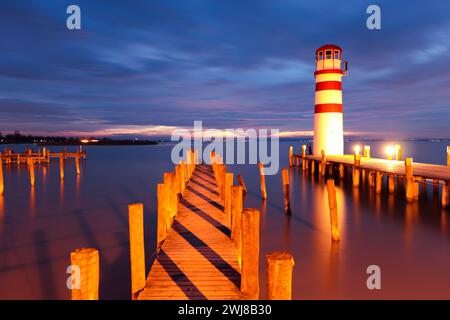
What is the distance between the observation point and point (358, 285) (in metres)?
8.12

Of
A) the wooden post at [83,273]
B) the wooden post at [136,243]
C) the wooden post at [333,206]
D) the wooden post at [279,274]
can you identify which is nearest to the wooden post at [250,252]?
the wooden post at [279,274]

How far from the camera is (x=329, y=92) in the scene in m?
24.6

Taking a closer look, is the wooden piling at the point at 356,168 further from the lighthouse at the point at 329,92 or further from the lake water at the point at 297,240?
the lighthouse at the point at 329,92

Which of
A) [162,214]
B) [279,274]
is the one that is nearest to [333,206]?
[162,214]

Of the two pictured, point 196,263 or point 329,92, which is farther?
point 329,92

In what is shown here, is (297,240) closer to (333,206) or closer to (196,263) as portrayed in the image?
(333,206)

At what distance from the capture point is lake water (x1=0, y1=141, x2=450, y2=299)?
26.0 ft

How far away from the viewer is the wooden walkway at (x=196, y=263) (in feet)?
17.3

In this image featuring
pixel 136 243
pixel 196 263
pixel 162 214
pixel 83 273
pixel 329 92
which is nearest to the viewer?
pixel 83 273

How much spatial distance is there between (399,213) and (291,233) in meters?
5.50

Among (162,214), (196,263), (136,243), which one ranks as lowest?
(196,263)

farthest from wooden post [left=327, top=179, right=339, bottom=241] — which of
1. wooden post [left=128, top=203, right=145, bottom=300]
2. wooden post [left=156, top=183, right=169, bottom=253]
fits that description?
wooden post [left=128, top=203, right=145, bottom=300]

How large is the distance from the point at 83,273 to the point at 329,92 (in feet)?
77.4
